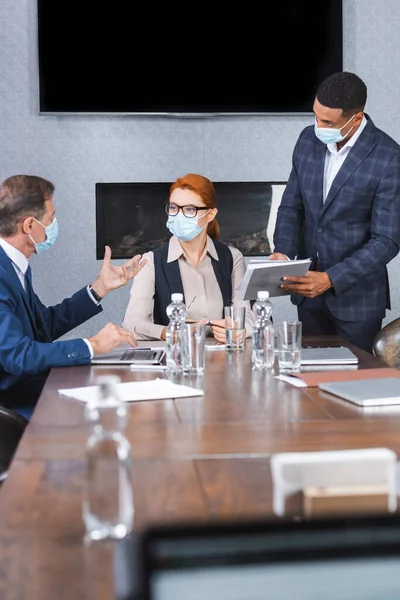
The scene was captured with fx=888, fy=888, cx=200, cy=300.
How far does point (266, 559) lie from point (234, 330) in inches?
89.3

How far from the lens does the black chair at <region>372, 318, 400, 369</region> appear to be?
2.92 m

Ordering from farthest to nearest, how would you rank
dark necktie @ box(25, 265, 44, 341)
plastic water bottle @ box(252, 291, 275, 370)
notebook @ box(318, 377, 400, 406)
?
dark necktie @ box(25, 265, 44, 341) < plastic water bottle @ box(252, 291, 275, 370) < notebook @ box(318, 377, 400, 406)

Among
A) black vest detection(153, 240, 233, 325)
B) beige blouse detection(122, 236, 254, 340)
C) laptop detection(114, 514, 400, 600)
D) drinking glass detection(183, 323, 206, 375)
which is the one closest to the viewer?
laptop detection(114, 514, 400, 600)

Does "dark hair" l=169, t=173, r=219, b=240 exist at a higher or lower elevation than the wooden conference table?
higher

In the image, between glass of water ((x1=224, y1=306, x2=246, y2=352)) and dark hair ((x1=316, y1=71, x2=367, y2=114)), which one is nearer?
glass of water ((x1=224, y1=306, x2=246, y2=352))

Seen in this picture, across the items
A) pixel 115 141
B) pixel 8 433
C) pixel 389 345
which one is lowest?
pixel 8 433

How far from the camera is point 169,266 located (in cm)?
323

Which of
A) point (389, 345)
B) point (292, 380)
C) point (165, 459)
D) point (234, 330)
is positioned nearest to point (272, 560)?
point (165, 459)

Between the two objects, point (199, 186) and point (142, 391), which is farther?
point (199, 186)

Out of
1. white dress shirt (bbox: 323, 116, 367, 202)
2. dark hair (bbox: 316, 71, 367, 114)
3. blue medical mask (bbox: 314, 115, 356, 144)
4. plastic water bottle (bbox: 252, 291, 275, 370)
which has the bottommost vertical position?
plastic water bottle (bbox: 252, 291, 275, 370)

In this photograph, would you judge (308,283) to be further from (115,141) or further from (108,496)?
(115,141)

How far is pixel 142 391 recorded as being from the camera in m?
2.08

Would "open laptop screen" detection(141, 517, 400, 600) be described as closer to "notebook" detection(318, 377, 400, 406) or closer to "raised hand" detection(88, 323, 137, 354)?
"notebook" detection(318, 377, 400, 406)

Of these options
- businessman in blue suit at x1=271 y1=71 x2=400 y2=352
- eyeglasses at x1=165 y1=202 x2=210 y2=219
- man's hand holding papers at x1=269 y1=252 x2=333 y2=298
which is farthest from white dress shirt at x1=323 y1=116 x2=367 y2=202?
eyeglasses at x1=165 y1=202 x2=210 y2=219
